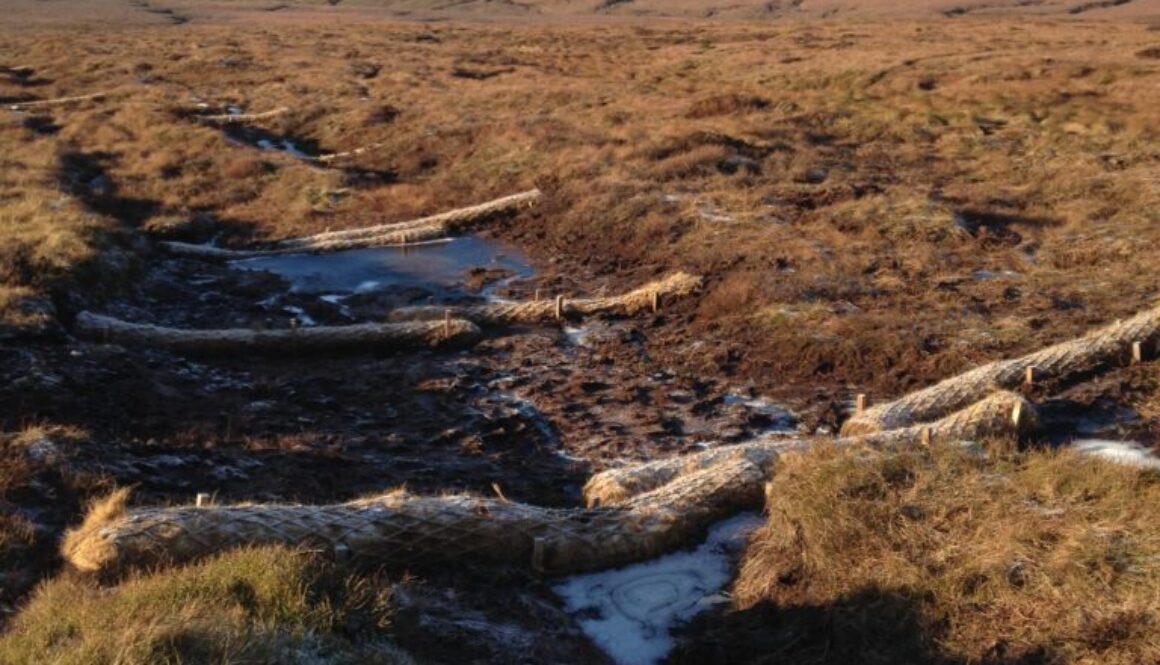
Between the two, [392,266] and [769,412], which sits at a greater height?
[769,412]

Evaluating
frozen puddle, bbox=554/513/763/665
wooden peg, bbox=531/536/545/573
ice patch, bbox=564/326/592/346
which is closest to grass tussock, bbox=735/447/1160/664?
frozen puddle, bbox=554/513/763/665

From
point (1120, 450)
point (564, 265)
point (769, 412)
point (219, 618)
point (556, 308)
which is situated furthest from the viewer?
point (564, 265)

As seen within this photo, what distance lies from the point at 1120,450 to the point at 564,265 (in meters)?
12.1

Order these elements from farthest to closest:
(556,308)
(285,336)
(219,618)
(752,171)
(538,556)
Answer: (752,171)
(556,308)
(285,336)
(538,556)
(219,618)

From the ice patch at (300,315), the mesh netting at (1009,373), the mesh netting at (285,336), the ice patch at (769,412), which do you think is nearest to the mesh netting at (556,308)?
the mesh netting at (285,336)

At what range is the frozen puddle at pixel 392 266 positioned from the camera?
20719 millimetres

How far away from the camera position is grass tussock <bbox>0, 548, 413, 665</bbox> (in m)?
5.44

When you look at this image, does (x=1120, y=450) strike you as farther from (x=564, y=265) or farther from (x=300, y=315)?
(x=300, y=315)

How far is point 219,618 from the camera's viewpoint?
594 cm

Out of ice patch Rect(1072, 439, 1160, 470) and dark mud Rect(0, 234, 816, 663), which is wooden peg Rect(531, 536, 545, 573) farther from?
ice patch Rect(1072, 439, 1160, 470)

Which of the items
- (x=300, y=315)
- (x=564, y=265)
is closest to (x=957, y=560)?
(x=300, y=315)

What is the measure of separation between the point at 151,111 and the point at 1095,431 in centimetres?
3529

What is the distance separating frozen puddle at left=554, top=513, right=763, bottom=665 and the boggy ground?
1.18 feet

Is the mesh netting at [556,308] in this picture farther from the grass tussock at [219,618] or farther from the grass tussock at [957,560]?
the grass tussock at [219,618]
